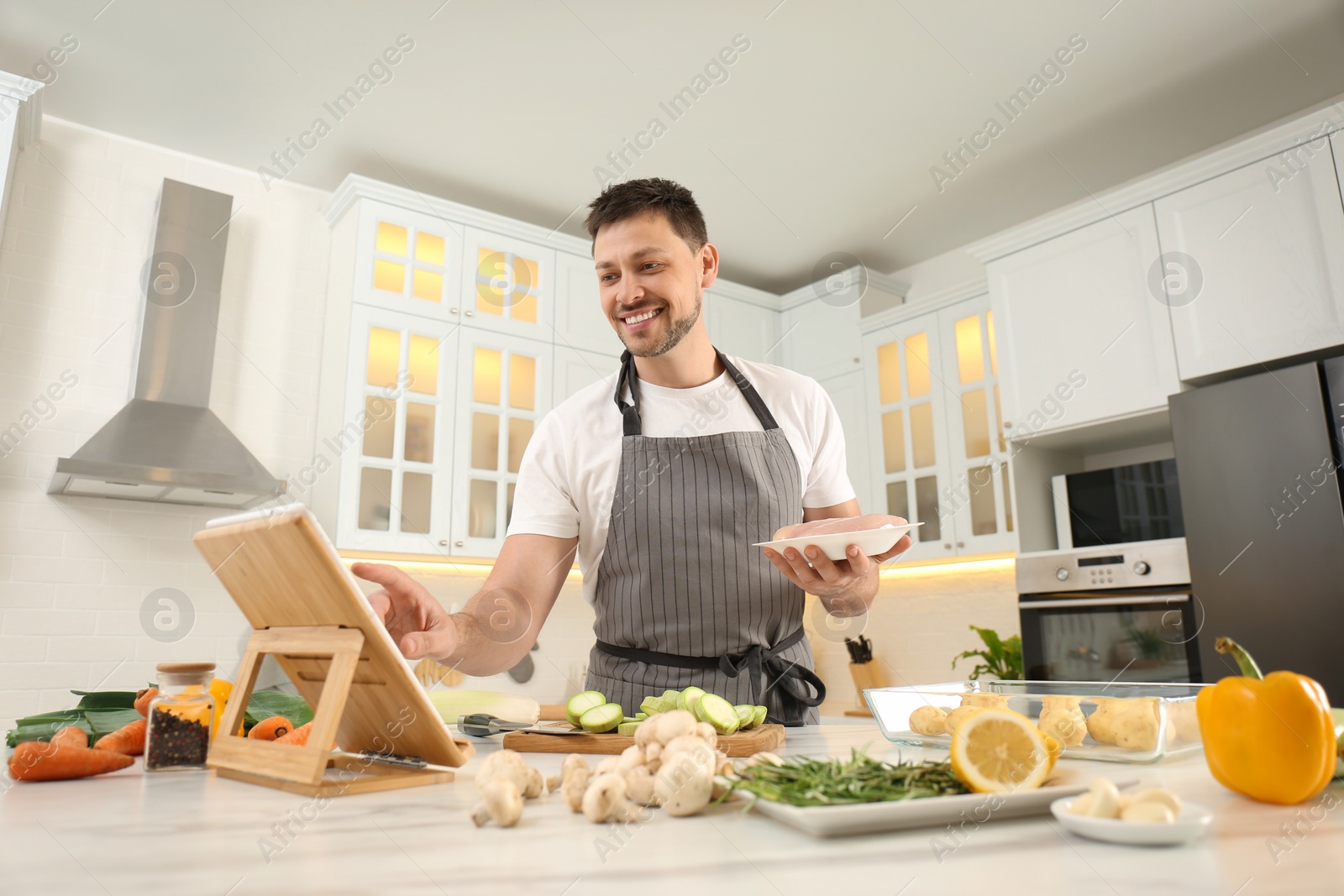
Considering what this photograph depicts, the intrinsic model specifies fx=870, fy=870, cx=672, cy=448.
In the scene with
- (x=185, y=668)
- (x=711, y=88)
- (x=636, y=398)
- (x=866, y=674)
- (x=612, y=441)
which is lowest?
(x=866, y=674)

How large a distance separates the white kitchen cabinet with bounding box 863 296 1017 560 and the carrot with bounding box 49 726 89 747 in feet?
10.6

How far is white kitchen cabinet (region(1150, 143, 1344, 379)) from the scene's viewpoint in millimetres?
2598

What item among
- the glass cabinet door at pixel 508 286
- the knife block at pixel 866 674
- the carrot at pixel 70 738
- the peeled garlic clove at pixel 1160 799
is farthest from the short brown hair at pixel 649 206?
the knife block at pixel 866 674

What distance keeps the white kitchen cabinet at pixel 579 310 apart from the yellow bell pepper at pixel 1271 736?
323 cm

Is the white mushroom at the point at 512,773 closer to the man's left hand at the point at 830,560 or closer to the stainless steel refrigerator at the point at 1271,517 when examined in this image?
the man's left hand at the point at 830,560

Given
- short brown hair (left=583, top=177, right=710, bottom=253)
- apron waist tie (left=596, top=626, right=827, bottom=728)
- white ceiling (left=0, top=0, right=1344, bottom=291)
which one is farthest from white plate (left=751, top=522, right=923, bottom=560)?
white ceiling (left=0, top=0, right=1344, bottom=291)

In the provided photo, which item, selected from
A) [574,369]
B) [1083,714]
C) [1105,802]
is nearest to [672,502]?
[1083,714]

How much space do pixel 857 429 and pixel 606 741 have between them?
10.8 feet

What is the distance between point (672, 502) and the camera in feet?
5.41

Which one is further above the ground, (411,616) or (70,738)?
(411,616)

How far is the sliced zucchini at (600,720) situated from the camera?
1.08 metres

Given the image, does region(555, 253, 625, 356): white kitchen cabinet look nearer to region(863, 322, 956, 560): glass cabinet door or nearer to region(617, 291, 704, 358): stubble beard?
region(863, 322, 956, 560): glass cabinet door

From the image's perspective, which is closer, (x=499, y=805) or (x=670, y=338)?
(x=499, y=805)

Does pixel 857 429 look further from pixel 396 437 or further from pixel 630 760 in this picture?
pixel 630 760
